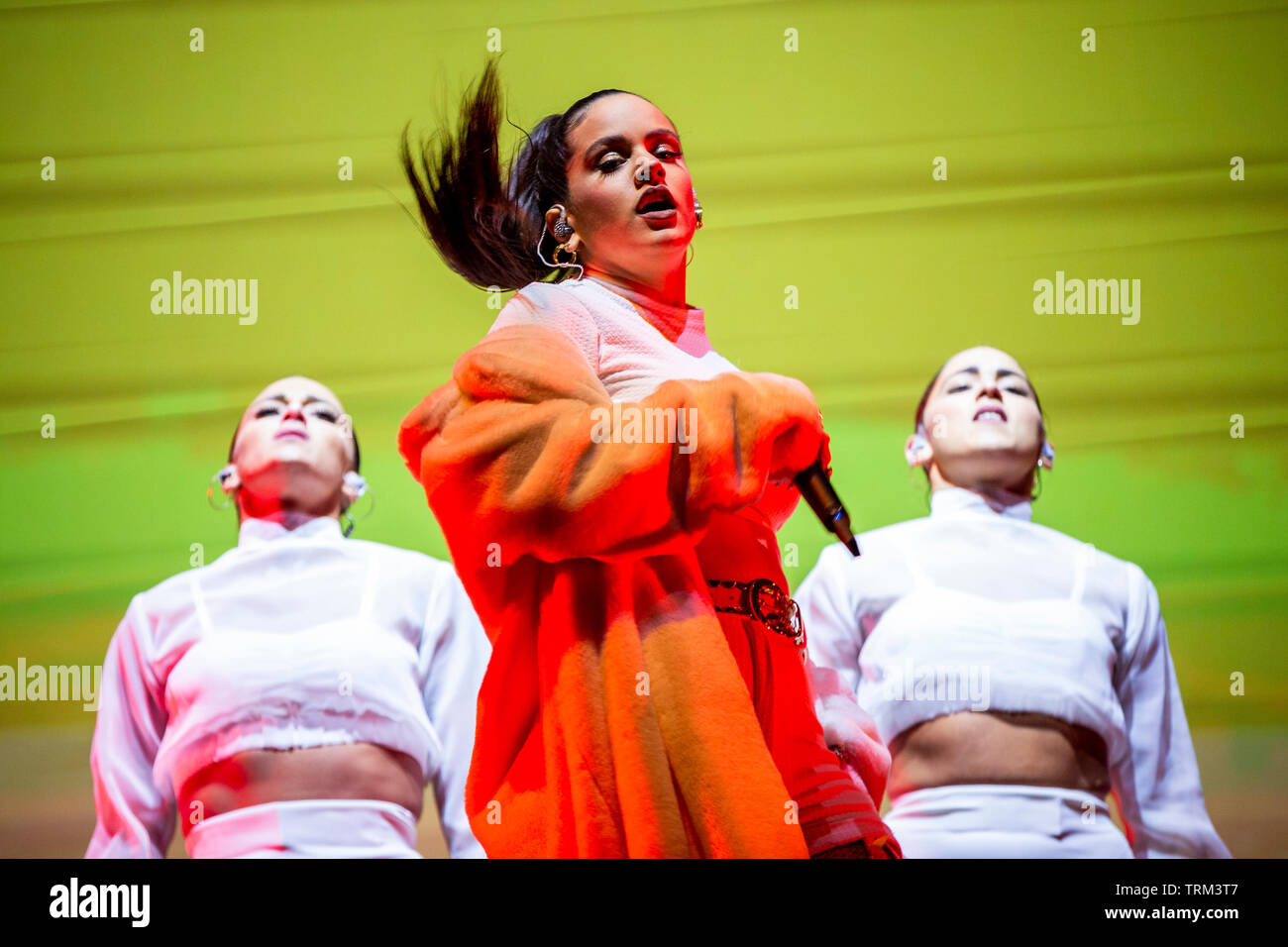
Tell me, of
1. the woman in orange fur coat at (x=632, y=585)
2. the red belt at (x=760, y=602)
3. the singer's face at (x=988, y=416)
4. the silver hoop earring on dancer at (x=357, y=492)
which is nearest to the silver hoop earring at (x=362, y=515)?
the silver hoop earring on dancer at (x=357, y=492)

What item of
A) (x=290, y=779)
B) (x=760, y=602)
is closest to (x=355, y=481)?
(x=290, y=779)

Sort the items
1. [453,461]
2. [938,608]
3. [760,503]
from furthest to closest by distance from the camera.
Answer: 1. [938,608]
2. [760,503]
3. [453,461]

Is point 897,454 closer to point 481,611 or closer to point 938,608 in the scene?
point 938,608

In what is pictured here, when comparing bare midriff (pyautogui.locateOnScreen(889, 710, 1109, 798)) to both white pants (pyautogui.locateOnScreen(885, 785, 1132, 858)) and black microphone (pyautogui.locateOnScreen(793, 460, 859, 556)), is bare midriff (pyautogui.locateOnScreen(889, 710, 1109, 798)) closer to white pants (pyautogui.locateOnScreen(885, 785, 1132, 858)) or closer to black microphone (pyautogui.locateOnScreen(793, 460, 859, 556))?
white pants (pyautogui.locateOnScreen(885, 785, 1132, 858))

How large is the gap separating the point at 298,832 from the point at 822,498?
1.12 metres

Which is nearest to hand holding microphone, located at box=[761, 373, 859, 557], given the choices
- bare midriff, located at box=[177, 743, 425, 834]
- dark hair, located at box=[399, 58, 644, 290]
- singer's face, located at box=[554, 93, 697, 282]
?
singer's face, located at box=[554, 93, 697, 282]

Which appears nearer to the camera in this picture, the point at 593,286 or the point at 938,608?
the point at 593,286

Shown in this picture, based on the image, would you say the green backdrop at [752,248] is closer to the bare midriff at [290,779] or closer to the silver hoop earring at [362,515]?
the silver hoop earring at [362,515]

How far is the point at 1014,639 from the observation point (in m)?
2.62

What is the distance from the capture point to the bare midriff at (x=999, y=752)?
2.59 m

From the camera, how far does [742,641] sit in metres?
2.02

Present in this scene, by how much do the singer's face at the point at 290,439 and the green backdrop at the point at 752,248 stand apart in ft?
0.11
